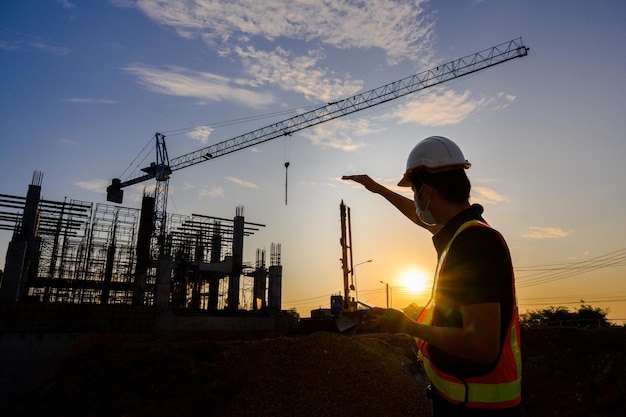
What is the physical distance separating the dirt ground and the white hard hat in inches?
484

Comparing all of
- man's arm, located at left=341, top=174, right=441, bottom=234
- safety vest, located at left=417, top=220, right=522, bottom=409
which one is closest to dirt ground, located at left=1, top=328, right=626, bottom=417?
man's arm, located at left=341, top=174, right=441, bottom=234

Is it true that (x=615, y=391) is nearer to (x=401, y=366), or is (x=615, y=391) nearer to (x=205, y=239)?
(x=401, y=366)

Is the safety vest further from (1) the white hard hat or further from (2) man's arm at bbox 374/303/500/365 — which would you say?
(1) the white hard hat

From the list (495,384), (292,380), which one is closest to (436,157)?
(495,384)

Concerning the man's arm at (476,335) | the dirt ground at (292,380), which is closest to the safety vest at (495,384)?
the man's arm at (476,335)

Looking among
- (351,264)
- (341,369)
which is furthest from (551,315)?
(341,369)

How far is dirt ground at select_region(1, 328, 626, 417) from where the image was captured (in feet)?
42.6

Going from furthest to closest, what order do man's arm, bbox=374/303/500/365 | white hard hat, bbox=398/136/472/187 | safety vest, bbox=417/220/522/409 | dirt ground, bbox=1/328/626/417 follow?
dirt ground, bbox=1/328/626/417 → white hard hat, bbox=398/136/472/187 → safety vest, bbox=417/220/522/409 → man's arm, bbox=374/303/500/365

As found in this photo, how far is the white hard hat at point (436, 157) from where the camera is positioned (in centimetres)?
192

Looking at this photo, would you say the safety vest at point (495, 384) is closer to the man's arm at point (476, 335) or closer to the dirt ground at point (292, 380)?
the man's arm at point (476, 335)

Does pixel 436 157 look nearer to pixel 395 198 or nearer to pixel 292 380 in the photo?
pixel 395 198

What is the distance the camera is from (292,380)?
1432 centimetres

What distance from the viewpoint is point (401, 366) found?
16.6 m

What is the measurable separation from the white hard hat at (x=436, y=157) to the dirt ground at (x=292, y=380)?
12.3m
